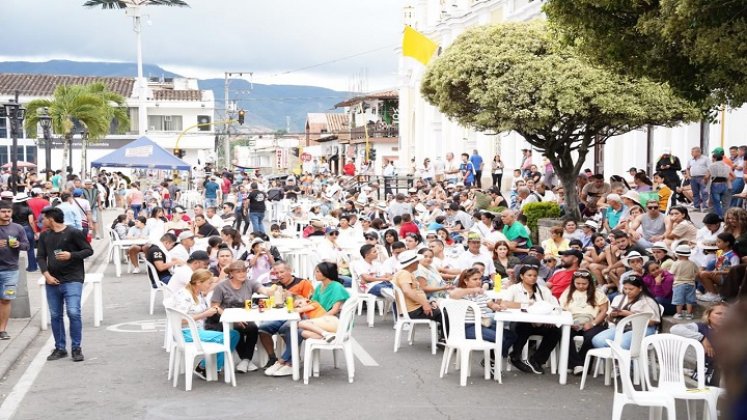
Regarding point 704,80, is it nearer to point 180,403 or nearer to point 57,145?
point 180,403

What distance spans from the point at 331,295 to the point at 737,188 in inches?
463

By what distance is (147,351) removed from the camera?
12664 mm

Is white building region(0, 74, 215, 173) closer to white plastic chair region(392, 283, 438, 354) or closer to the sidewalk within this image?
the sidewalk

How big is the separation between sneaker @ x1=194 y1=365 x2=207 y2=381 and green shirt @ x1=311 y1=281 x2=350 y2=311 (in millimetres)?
1552

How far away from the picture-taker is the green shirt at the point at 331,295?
1143 cm

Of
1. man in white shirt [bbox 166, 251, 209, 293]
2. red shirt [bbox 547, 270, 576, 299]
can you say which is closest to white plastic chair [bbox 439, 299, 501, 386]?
red shirt [bbox 547, 270, 576, 299]

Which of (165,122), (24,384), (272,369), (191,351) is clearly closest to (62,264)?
(24,384)

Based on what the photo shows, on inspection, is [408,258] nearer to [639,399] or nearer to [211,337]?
[211,337]

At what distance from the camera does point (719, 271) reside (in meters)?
12.9

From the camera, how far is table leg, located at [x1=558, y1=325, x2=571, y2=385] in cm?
1080

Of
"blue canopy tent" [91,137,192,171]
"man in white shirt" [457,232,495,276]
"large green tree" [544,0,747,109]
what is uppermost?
"large green tree" [544,0,747,109]

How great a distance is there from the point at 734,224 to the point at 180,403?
318 inches

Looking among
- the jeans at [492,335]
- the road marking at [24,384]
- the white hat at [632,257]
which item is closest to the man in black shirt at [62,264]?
the road marking at [24,384]

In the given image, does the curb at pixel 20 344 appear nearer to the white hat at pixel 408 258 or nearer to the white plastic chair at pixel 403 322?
the white plastic chair at pixel 403 322
